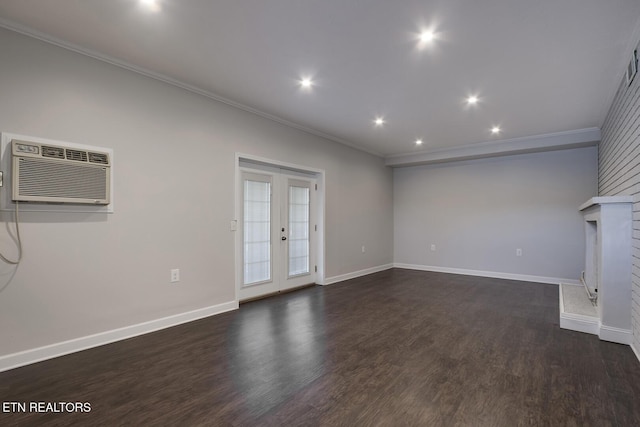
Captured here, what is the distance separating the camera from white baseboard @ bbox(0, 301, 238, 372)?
8.11 feet

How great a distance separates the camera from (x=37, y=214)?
2.58 metres

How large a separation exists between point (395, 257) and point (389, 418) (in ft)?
19.8

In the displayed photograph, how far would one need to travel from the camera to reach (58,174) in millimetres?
2639

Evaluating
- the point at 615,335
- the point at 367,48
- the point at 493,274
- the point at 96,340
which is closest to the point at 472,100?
the point at 367,48

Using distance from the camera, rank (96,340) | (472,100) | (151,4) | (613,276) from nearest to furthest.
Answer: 1. (151,4)
2. (96,340)
3. (613,276)
4. (472,100)

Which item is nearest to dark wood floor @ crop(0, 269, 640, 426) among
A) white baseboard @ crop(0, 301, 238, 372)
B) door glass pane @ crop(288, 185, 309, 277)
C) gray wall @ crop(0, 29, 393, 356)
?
white baseboard @ crop(0, 301, 238, 372)

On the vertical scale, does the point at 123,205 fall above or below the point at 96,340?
above

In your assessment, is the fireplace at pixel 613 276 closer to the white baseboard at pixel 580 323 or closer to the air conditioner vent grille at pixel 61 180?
the white baseboard at pixel 580 323

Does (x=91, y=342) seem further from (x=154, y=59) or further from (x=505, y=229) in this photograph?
(x=505, y=229)

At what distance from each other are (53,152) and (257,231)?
97.7 inches

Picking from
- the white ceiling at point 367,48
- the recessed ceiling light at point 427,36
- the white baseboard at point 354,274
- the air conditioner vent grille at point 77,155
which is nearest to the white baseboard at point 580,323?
the white ceiling at point 367,48

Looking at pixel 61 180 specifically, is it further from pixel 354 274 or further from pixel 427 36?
pixel 354 274

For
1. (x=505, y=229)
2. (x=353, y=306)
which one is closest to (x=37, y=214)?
(x=353, y=306)

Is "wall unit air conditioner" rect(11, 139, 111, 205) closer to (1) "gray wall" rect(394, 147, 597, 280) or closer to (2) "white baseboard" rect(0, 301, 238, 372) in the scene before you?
(2) "white baseboard" rect(0, 301, 238, 372)
